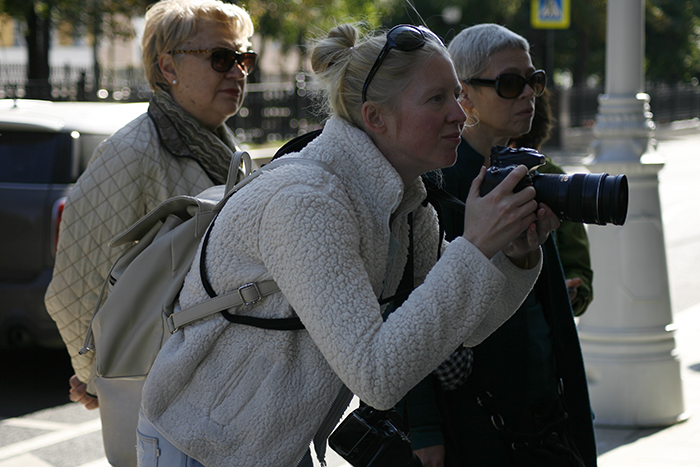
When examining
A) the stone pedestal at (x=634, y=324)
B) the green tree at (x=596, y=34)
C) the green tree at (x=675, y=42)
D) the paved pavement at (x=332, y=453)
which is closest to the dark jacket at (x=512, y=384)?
the paved pavement at (x=332, y=453)

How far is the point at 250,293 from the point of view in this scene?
1.69 m

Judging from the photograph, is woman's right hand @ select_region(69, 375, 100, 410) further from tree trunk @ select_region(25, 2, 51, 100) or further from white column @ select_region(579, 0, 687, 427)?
tree trunk @ select_region(25, 2, 51, 100)

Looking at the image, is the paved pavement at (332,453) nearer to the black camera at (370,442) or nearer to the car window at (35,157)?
the car window at (35,157)

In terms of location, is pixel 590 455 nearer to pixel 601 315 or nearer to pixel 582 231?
pixel 582 231

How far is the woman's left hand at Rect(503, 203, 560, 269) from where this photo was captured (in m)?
1.80

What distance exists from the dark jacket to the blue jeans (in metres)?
0.75

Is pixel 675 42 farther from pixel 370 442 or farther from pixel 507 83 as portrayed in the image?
pixel 370 442

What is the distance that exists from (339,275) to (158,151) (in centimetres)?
139

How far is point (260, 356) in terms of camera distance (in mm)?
1723

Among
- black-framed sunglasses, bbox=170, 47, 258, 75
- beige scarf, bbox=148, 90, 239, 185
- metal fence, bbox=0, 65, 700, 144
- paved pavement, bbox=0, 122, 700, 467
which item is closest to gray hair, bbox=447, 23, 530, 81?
black-framed sunglasses, bbox=170, 47, 258, 75

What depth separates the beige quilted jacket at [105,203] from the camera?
271 cm

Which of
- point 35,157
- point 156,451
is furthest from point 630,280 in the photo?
point 35,157

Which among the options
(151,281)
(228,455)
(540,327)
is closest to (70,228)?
(151,281)

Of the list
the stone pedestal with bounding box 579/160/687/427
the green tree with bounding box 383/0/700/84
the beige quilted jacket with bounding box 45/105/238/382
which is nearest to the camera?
the beige quilted jacket with bounding box 45/105/238/382
